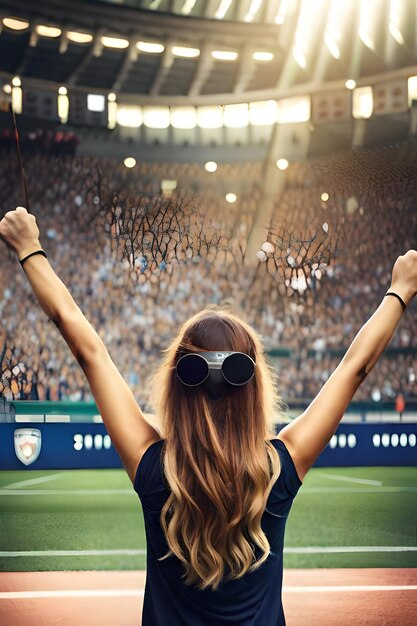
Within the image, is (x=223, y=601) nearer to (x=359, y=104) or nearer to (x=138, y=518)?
(x=359, y=104)

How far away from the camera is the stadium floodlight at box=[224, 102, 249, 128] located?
4034 mm

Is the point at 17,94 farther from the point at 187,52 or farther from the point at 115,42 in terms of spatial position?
the point at 187,52

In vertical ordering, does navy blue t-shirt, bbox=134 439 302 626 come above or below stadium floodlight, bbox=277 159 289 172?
below

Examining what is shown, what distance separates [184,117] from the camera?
164 inches

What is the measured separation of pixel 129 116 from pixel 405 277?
3.18 m

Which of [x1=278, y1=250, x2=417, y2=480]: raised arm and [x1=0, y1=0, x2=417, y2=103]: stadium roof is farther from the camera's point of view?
Answer: [x1=0, y1=0, x2=417, y2=103]: stadium roof

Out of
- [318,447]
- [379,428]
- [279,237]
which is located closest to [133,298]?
[379,428]

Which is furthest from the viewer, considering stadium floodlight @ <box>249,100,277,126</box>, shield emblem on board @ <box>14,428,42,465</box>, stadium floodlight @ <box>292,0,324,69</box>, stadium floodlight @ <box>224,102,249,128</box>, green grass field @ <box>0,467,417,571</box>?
shield emblem on board @ <box>14,428,42,465</box>

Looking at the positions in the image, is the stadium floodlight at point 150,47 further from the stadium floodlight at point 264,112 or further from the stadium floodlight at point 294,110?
the stadium floodlight at point 294,110

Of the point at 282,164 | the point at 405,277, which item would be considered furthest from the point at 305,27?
the point at 405,277

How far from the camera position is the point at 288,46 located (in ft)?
14.3

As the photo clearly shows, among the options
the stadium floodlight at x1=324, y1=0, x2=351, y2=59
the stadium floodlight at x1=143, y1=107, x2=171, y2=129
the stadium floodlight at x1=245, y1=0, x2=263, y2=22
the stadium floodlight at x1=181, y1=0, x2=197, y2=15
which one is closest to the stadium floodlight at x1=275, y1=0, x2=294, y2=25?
the stadium floodlight at x1=245, y1=0, x2=263, y2=22

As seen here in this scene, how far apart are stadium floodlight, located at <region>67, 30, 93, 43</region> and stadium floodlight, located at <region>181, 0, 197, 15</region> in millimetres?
541

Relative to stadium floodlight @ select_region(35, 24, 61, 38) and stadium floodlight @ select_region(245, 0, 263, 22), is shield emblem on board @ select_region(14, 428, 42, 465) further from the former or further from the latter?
stadium floodlight @ select_region(245, 0, 263, 22)
